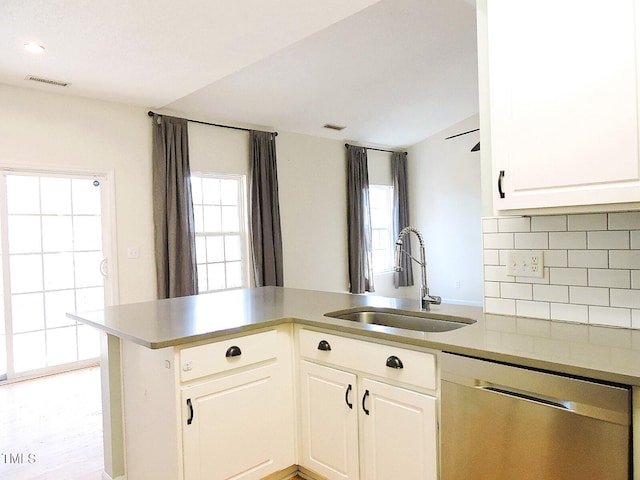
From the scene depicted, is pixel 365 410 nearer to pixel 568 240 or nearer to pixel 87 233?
pixel 568 240

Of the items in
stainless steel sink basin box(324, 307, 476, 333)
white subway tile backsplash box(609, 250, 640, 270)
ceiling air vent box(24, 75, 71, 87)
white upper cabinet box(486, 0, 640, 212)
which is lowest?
stainless steel sink basin box(324, 307, 476, 333)

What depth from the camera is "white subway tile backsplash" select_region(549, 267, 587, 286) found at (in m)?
1.73

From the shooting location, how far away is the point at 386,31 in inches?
160

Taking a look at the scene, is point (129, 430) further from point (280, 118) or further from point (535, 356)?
point (280, 118)

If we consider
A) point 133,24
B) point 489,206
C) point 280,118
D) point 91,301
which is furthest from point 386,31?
point 91,301

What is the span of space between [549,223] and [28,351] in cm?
442

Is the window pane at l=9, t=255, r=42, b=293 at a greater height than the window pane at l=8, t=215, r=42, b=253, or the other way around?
the window pane at l=8, t=215, r=42, b=253

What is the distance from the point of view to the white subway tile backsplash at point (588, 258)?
167cm

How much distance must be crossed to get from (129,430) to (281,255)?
3614 millimetres

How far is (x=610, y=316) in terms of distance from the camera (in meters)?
1.66

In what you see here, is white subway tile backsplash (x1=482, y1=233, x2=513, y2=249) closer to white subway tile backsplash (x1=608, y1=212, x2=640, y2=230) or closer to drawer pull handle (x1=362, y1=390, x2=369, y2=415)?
white subway tile backsplash (x1=608, y1=212, x2=640, y2=230)

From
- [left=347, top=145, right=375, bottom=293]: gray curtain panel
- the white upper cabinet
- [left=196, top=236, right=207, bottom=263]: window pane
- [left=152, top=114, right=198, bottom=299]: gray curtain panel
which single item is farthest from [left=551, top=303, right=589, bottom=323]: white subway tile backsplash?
[left=347, top=145, right=375, bottom=293]: gray curtain panel

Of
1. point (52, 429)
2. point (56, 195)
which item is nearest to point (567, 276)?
point (52, 429)

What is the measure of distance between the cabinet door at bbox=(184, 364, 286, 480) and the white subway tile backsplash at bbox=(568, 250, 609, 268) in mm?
1361
